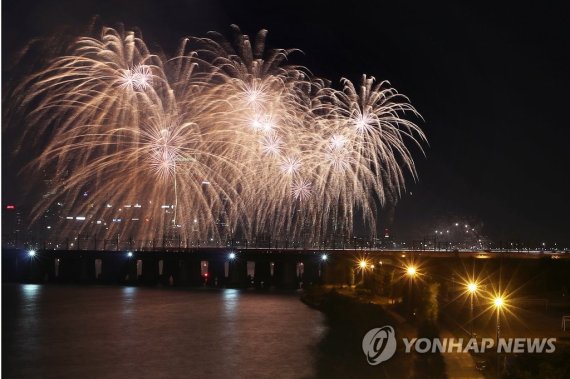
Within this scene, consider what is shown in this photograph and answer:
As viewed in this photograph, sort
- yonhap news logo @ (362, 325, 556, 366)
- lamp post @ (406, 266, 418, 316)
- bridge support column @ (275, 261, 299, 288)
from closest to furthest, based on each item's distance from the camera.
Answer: yonhap news logo @ (362, 325, 556, 366), lamp post @ (406, 266, 418, 316), bridge support column @ (275, 261, 299, 288)

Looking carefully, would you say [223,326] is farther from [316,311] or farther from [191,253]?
[191,253]

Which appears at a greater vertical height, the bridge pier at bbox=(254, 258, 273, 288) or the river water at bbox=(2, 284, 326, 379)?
the bridge pier at bbox=(254, 258, 273, 288)

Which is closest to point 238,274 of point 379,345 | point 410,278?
point 410,278

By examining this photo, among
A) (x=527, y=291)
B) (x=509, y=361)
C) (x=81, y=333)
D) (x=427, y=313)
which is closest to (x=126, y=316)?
(x=81, y=333)

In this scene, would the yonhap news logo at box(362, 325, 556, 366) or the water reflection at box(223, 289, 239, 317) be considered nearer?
the yonhap news logo at box(362, 325, 556, 366)

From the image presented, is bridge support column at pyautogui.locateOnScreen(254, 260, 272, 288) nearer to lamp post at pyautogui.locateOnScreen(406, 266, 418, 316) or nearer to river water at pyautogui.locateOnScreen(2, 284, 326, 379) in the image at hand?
river water at pyautogui.locateOnScreen(2, 284, 326, 379)

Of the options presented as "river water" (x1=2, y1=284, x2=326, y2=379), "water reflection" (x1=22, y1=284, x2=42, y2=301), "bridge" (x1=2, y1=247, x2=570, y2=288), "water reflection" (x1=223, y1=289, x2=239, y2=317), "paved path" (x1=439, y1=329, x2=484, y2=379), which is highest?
"bridge" (x1=2, y1=247, x2=570, y2=288)

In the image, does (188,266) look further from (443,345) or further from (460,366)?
(460,366)

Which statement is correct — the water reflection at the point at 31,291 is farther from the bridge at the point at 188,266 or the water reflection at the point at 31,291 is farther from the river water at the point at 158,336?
the bridge at the point at 188,266

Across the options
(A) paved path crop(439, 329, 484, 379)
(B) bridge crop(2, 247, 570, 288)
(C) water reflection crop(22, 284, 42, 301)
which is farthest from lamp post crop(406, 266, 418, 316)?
(C) water reflection crop(22, 284, 42, 301)
